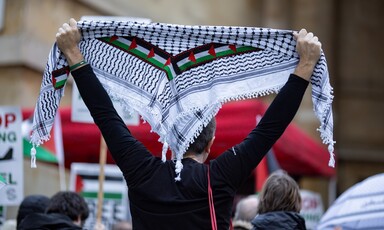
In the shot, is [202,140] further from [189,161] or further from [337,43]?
[337,43]

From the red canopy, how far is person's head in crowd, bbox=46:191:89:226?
3.66 meters

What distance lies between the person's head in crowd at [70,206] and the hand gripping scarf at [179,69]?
67.9 inches

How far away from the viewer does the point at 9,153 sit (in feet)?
25.2

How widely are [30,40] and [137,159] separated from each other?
30.3ft

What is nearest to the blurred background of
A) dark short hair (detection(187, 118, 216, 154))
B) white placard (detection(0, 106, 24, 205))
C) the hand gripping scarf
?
white placard (detection(0, 106, 24, 205))

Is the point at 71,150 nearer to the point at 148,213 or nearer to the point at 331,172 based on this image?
the point at 331,172

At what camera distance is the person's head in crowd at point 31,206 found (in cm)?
607

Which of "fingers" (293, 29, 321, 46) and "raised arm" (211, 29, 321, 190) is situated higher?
"fingers" (293, 29, 321, 46)

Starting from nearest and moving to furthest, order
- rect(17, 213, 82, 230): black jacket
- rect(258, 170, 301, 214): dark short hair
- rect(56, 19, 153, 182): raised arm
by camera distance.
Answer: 1. rect(56, 19, 153, 182): raised arm
2. rect(258, 170, 301, 214): dark short hair
3. rect(17, 213, 82, 230): black jacket

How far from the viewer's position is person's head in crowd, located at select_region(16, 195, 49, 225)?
239 inches

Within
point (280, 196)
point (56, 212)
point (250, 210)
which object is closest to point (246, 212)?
point (250, 210)

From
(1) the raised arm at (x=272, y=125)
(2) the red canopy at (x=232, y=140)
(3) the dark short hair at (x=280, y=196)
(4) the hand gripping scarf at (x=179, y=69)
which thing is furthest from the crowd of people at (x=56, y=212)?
(2) the red canopy at (x=232, y=140)

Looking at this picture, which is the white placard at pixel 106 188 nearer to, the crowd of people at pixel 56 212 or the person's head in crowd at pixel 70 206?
the crowd of people at pixel 56 212

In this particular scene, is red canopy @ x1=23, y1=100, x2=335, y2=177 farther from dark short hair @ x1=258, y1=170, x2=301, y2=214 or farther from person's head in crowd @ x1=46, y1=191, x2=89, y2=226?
dark short hair @ x1=258, y1=170, x2=301, y2=214
